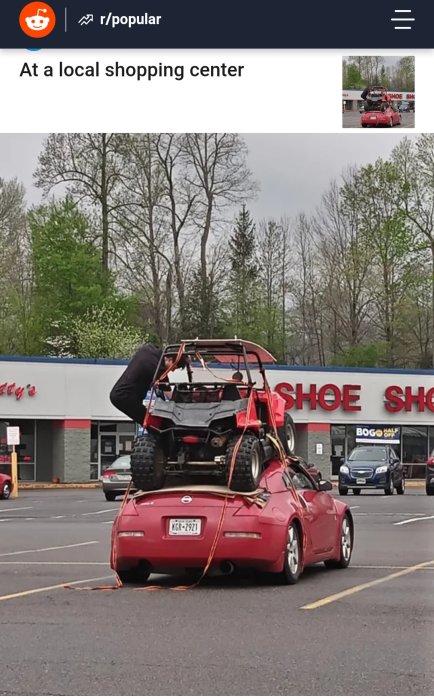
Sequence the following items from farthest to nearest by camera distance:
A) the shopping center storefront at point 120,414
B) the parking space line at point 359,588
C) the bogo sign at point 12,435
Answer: the shopping center storefront at point 120,414 < the bogo sign at point 12,435 < the parking space line at point 359,588

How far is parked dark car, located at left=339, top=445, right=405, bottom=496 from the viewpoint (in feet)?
129

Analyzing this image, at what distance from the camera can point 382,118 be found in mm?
5957

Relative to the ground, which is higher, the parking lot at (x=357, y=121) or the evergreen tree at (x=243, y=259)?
the parking lot at (x=357, y=121)

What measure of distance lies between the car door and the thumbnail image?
7.51 m

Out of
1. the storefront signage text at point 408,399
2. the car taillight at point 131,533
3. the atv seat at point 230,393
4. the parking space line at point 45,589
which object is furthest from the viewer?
the storefront signage text at point 408,399

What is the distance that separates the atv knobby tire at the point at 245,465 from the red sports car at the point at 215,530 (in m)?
0.11

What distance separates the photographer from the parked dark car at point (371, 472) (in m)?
39.2

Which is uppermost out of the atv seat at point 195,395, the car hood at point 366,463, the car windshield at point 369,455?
the atv seat at point 195,395

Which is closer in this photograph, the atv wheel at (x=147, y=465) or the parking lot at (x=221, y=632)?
the parking lot at (x=221, y=632)
